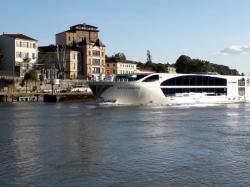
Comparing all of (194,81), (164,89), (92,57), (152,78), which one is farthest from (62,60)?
(152,78)

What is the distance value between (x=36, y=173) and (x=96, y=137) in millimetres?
13657

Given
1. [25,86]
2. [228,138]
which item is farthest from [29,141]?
[25,86]

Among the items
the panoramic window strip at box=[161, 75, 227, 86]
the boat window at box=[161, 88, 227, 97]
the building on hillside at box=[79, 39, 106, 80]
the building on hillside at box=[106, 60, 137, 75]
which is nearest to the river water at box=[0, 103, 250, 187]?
the boat window at box=[161, 88, 227, 97]

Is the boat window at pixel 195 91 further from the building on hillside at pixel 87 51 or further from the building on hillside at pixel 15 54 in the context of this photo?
the building on hillside at pixel 87 51

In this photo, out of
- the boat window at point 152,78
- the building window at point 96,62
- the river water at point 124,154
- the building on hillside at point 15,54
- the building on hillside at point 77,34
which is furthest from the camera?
the building on hillside at point 77,34

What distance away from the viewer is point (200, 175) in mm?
24562

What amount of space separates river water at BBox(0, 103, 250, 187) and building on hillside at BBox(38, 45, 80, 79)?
267 feet

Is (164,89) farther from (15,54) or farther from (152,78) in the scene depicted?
(15,54)

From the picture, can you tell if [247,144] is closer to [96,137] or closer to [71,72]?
[96,137]

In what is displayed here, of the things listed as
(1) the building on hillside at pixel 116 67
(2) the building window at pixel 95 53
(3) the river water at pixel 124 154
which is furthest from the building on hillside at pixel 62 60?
(3) the river water at pixel 124 154

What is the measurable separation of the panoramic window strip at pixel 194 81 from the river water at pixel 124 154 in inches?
1309

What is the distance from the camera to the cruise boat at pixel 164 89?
249 feet

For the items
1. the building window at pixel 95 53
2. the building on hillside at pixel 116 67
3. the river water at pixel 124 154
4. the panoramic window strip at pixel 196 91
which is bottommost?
the river water at pixel 124 154

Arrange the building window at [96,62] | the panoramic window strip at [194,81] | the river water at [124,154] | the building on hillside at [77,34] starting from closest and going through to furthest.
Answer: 1. the river water at [124,154]
2. the panoramic window strip at [194,81]
3. the building window at [96,62]
4. the building on hillside at [77,34]
